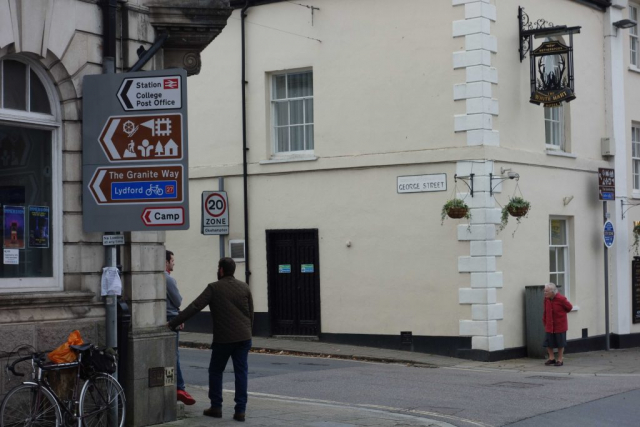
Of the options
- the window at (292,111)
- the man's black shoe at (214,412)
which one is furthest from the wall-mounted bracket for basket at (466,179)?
the man's black shoe at (214,412)

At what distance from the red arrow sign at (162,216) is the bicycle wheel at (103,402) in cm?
151

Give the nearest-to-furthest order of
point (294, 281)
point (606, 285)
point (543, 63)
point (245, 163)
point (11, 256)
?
point (11, 256) < point (543, 63) < point (294, 281) < point (245, 163) < point (606, 285)

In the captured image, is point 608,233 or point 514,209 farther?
point 608,233

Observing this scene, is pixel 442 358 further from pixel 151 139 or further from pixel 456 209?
pixel 151 139

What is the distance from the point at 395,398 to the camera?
14.3 metres

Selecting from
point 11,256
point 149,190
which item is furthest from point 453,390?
point 11,256

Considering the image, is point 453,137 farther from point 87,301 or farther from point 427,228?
point 87,301

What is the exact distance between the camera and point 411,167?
20.6 meters

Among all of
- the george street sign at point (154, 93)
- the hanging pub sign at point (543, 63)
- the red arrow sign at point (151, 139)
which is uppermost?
Result: the hanging pub sign at point (543, 63)

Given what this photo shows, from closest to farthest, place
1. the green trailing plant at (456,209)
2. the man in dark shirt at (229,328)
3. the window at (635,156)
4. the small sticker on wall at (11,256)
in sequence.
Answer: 1. the small sticker on wall at (11,256)
2. the man in dark shirt at (229,328)
3. the green trailing plant at (456,209)
4. the window at (635,156)

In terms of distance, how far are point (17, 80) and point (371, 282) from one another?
1178cm

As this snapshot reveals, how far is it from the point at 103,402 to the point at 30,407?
76 cm

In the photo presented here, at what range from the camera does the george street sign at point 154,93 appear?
9.98 metres

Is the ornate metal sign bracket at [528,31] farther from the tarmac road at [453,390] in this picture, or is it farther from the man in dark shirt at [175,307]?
the man in dark shirt at [175,307]
